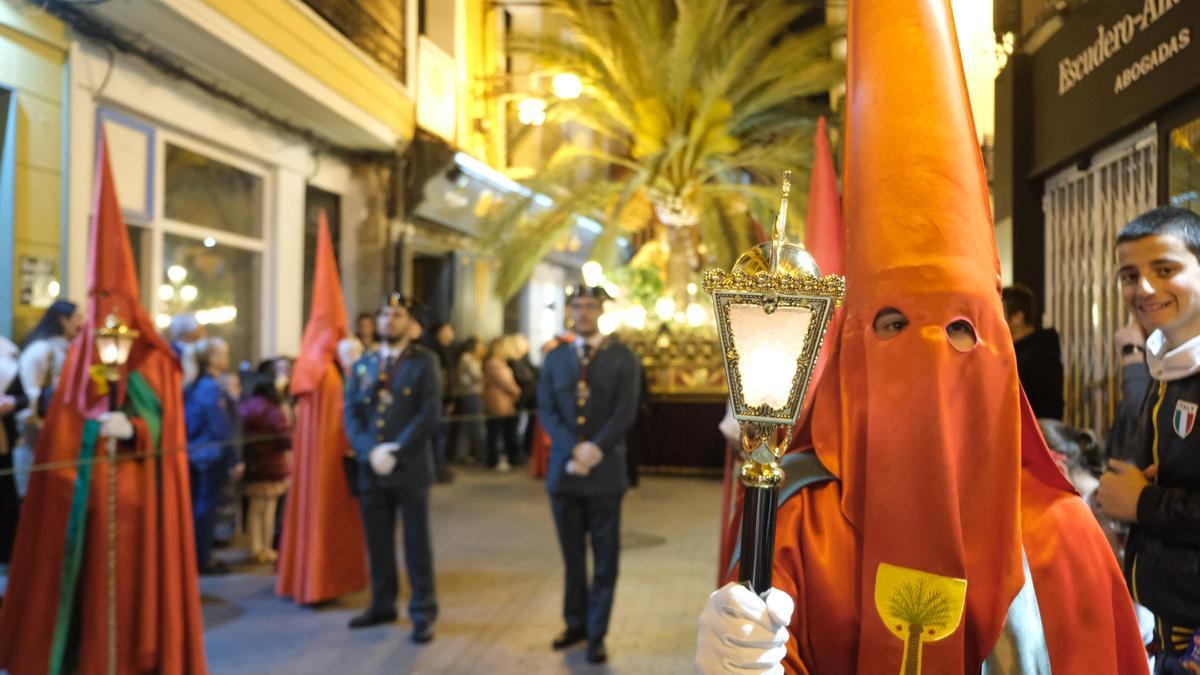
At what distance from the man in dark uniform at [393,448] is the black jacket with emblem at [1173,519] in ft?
14.5

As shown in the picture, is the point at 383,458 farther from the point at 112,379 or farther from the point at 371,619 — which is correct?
the point at 112,379

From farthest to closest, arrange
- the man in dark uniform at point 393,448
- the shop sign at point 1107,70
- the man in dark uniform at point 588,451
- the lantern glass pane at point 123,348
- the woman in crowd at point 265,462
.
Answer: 1. the woman in crowd at point 265,462
2. the man in dark uniform at point 393,448
3. the man in dark uniform at point 588,451
4. the lantern glass pane at point 123,348
5. the shop sign at point 1107,70

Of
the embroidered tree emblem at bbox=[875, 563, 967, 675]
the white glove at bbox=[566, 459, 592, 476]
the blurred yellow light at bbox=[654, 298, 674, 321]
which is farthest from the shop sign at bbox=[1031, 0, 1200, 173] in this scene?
the blurred yellow light at bbox=[654, 298, 674, 321]

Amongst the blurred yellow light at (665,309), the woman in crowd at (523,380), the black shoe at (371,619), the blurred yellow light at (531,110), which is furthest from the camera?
the woman in crowd at (523,380)

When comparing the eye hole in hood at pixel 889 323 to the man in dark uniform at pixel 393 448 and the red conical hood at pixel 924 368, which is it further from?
the man in dark uniform at pixel 393 448

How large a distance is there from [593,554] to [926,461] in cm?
415

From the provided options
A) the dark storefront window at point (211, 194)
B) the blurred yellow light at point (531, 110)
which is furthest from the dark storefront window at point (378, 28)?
the dark storefront window at point (211, 194)

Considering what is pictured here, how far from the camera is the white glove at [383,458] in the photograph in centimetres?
594

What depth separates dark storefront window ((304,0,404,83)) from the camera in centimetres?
1091

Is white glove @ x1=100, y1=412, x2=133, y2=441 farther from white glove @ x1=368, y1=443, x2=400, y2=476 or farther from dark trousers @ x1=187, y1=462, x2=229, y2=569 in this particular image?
dark trousers @ x1=187, y1=462, x2=229, y2=569

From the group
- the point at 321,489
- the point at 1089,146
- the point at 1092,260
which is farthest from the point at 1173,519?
the point at 321,489

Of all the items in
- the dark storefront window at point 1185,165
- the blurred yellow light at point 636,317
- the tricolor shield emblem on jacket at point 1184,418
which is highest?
A: the dark storefront window at point 1185,165

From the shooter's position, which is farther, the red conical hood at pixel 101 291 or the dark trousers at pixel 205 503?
the dark trousers at pixel 205 503

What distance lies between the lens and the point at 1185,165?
3.62 metres
